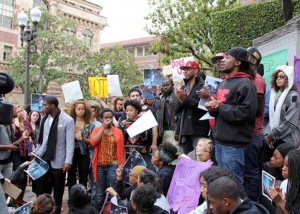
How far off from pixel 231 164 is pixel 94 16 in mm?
50788

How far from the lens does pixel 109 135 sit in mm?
6355

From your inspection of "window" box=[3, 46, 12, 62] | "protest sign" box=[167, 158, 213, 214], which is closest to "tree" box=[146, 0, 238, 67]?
"protest sign" box=[167, 158, 213, 214]

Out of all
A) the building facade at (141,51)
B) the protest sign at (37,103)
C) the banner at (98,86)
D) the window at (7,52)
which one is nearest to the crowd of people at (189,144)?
the protest sign at (37,103)

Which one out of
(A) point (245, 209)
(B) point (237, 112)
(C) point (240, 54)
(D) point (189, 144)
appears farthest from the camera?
(D) point (189, 144)

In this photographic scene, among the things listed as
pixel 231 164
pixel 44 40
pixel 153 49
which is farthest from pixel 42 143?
pixel 44 40

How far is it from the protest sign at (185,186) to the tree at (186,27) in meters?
15.2

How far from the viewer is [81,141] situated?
22.2ft

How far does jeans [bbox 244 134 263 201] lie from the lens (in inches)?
→ 177

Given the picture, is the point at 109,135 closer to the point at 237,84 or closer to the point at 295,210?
the point at 237,84

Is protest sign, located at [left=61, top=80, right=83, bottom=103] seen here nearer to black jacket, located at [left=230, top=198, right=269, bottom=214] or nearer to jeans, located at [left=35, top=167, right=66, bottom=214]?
jeans, located at [left=35, top=167, right=66, bottom=214]

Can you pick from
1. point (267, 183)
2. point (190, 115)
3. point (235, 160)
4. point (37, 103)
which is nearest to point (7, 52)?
point (37, 103)

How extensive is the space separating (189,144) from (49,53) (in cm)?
2632

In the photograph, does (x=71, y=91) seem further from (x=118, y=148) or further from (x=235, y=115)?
(x=235, y=115)

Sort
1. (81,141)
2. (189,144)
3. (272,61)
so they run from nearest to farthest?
1. (189,144)
2. (81,141)
3. (272,61)
